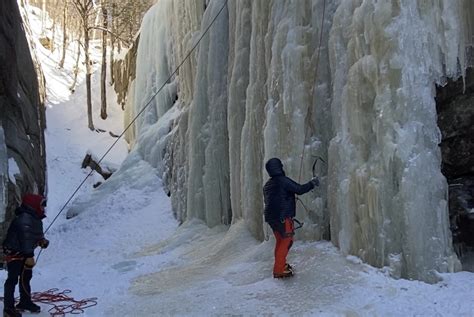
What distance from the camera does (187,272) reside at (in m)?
7.14

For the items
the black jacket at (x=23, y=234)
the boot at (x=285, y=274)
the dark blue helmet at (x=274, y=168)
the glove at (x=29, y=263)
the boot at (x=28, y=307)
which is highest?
the dark blue helmet at (x=274, y=168)

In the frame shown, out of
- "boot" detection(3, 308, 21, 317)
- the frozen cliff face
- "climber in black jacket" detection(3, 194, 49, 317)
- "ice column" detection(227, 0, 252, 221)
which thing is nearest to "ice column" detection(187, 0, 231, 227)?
the frozen cliff face

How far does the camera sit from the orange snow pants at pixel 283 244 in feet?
18.0

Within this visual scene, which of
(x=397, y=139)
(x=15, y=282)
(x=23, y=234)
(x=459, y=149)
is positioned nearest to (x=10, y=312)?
(x=15, y=282)

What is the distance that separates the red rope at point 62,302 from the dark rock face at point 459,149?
4.48m

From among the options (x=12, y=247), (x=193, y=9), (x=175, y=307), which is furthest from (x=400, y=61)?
(x=193, y=9)

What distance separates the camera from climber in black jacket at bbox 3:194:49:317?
523 cm

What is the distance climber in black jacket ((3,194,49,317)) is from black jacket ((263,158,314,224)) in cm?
250

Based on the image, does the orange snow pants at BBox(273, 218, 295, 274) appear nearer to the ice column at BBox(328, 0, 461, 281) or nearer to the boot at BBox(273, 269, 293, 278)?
the boot at BBox(273, 269, 293, 278)

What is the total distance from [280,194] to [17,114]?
8.73 m

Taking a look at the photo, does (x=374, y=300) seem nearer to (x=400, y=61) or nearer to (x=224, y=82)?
(x=400, y=61)

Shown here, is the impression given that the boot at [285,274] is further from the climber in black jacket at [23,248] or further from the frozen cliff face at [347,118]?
the climber in black jacket at [23,248]

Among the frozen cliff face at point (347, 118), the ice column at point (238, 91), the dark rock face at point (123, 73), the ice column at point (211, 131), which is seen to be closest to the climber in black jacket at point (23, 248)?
the frozen cliff face at point (347, 118)

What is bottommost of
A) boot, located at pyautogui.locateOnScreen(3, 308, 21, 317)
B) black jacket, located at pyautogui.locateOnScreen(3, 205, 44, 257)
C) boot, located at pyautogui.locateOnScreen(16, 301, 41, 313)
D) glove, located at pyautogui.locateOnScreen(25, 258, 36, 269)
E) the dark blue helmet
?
boot, located at pyautogui.locateOnScreen(16, 301, 41, 313)
